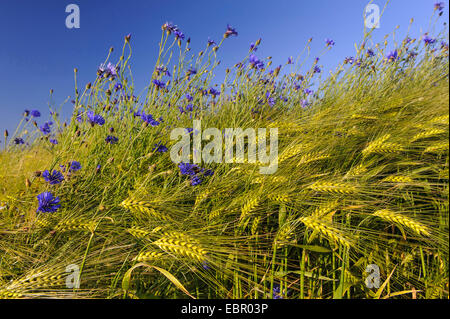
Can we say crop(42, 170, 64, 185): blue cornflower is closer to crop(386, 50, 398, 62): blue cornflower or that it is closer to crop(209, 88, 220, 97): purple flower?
crop(209, 88, 220, 97): purple flower

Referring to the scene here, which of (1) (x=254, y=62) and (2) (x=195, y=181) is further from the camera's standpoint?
(1) (x=254, y=62)

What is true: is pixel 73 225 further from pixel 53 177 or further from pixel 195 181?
pixel 195 181

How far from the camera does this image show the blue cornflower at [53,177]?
1207 millimetres

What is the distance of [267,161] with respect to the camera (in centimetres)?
131

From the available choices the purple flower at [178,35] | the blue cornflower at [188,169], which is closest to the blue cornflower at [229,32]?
the purple flower at [178,35]

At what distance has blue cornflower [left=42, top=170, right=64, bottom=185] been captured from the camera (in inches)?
47.5

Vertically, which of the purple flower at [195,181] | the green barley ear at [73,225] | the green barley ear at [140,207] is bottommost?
the green barley ear at [73,225]

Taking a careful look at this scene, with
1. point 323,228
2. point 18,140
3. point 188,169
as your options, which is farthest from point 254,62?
point 18,140

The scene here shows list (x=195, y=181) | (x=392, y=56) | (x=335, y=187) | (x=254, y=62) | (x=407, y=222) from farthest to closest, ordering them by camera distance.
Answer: (x=254, y=62) < (x=392, y=56) < (x=195, y=181) < (x=335, y=187) < (x=407, y=222)

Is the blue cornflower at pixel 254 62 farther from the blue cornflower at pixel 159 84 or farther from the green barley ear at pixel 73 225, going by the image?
the green barley ear at pixel 73 225

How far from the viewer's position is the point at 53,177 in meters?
1.23

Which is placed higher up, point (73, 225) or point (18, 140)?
point (18, 140)

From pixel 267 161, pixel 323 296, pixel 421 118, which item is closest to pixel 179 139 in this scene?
pixel 267 161
